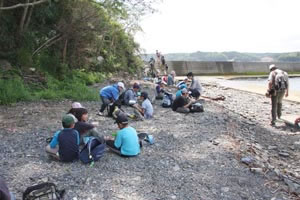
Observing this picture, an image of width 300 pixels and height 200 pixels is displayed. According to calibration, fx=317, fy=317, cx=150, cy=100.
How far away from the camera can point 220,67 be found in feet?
110

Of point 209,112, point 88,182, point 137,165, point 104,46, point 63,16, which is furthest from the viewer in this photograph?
point 104,46

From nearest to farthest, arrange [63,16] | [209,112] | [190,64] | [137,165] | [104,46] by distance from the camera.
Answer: [137,165] → [209,112] → [63,16] → [104,46] → [190,64]

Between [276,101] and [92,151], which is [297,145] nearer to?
[276,101]

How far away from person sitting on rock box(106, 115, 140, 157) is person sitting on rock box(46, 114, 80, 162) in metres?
0.80

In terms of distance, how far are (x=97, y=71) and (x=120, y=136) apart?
13.4m

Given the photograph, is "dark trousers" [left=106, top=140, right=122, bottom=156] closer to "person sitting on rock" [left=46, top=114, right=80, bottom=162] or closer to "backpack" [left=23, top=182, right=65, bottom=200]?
"person sitting on rock" [left=46, top=114, right=80, bottom=162]

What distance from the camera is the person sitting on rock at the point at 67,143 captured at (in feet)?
17.5

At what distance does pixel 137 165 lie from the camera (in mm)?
5668

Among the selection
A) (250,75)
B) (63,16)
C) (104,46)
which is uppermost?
(63,16)

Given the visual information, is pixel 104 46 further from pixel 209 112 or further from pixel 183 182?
pixel 183 182

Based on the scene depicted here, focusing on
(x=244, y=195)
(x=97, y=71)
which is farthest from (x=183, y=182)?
(x=97, y=71)

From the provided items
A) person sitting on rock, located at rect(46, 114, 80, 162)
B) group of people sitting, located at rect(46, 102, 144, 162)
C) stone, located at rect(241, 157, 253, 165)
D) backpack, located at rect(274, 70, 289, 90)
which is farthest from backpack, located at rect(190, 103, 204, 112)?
person sitting on rock, located at rect(46, 114, 80, 162)

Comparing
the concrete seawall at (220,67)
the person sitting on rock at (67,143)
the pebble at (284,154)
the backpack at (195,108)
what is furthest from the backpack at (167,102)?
the concrete seawall at (220,67)

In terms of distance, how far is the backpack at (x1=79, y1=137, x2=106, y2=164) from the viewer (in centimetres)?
551
